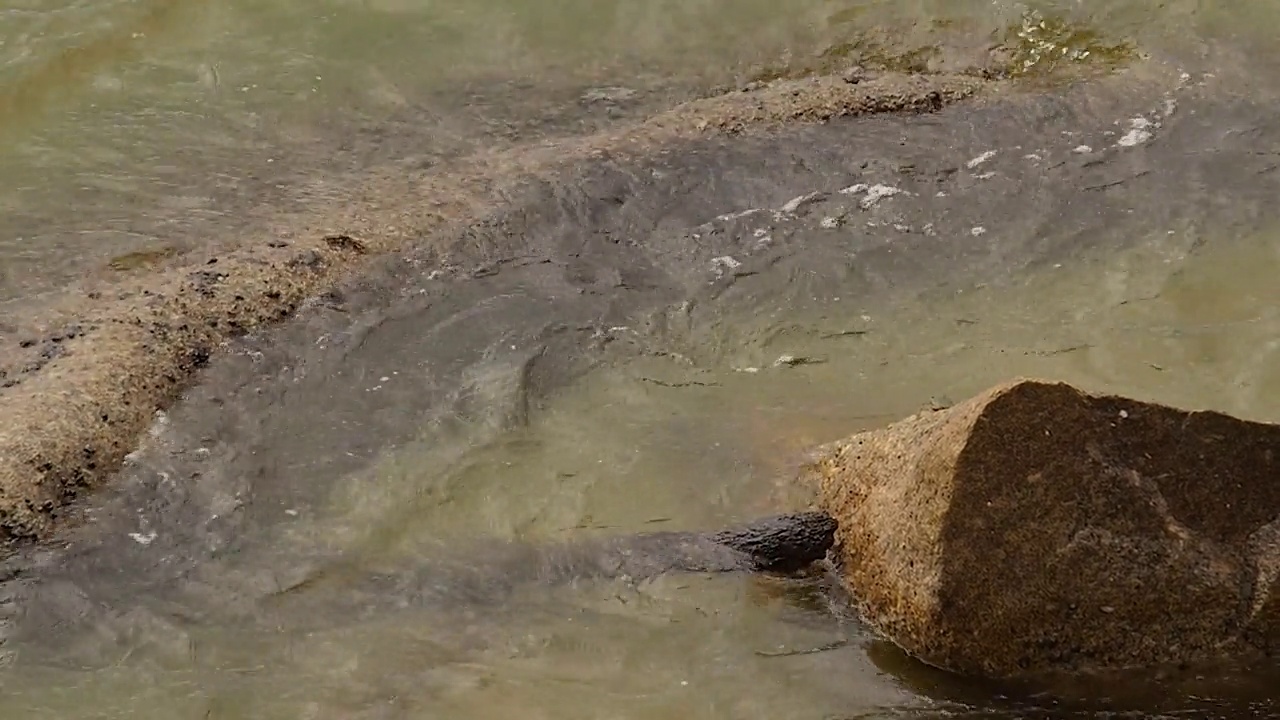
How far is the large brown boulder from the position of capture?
13.8 feet

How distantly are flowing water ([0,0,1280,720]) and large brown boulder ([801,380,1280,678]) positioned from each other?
9.5 inches

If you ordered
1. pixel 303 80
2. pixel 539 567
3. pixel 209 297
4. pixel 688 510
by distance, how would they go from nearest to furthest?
pixel 539 567 < pixel 688 510 < pixel 209 297 < pixel 303 80

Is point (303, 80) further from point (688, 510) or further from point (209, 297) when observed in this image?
point (688, 510)

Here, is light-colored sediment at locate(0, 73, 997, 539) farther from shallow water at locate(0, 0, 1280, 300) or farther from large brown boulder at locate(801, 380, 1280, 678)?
large brown boulder at locate(801, 380, 1280, 678)

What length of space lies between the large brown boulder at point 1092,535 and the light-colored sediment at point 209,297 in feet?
9.80

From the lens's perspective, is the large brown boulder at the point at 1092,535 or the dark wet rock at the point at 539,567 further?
the dark wet rock at the point at 539,567

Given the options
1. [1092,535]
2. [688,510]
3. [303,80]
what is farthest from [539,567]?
[303,80]

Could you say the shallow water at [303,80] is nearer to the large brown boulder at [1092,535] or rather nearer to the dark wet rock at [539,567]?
the dark wet rock at [539,567]

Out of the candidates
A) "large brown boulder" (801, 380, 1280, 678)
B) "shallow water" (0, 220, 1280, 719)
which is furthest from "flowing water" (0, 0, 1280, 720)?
"large brown boulder" (801, 380, 1280, 678)

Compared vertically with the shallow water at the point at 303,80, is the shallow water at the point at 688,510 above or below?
below

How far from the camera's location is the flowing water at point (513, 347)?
14.9ft

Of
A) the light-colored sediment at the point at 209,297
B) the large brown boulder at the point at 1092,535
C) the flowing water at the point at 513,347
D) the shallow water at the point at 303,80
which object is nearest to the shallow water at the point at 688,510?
the flowing water at the point at 513,347

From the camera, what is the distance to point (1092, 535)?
420 centimetres

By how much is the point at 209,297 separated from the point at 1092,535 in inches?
145
